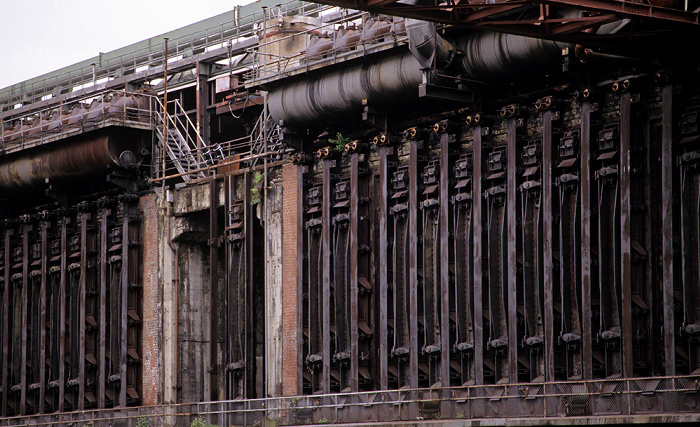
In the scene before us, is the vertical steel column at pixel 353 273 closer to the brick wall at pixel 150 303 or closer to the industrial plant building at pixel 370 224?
the industrial plant building at pixel 370 224

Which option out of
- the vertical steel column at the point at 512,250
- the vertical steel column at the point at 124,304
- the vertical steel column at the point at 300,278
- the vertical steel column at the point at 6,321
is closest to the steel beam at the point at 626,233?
the vertical steel column at the point at 512,250

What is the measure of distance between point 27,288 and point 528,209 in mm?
22518

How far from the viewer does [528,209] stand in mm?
29547

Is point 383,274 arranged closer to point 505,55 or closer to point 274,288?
point 274,288

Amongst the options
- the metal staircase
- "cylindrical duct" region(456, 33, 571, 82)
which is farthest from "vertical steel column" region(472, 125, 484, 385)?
the metal staircase

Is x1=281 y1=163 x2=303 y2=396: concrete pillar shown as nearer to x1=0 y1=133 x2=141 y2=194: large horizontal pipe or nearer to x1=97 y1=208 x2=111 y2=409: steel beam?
x1=0 y1=133 x2=141 y2=194: large horizontal pipe

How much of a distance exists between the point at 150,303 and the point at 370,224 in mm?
10100

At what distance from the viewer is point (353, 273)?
33.9 meters

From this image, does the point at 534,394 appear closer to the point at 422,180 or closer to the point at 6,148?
the point at 422,180

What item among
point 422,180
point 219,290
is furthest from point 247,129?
point 422,180

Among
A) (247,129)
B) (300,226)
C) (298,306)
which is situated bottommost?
(298,306)

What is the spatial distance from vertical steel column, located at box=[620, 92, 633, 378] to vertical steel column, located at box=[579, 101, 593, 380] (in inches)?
33.6

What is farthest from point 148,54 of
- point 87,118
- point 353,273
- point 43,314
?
point 353,273

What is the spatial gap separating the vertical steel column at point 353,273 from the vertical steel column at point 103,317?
11309mm
